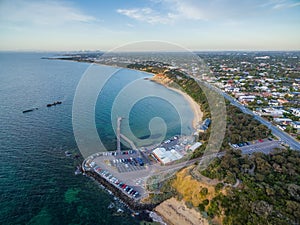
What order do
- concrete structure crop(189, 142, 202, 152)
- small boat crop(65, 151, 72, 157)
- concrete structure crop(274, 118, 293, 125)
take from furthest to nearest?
concrete structure crop(274, 118, 293, 125) < concrete structure crop(189, 142, 202, 152) < small boat crop(65, 151, 72, 157)

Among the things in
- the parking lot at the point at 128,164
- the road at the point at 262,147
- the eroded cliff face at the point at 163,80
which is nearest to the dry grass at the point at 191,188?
the parking lot at the point at 128,164

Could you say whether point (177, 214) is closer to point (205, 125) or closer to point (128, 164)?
point (128, 164)

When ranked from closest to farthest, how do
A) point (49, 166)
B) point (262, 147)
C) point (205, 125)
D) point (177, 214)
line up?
1. point (177, 214)
2. point (49, 166)
3. point (262, 147)
4. point (205, 125)

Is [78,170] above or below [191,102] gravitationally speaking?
below

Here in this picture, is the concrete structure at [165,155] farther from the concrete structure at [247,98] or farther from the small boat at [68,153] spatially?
the concrete structure at [247,98]

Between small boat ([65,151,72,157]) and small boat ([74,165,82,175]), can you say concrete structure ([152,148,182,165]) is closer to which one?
small boat ([74,165,82,175])

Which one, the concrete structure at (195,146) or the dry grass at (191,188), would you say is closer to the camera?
the dry grass at (191,188)

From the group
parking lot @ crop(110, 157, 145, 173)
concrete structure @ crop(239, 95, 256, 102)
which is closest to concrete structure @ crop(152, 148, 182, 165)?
parking lot @ crop(110, 157, 145, 173)

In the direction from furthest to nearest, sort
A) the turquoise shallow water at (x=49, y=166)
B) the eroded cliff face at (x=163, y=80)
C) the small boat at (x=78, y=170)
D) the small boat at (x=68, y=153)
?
the eroded cliff face at (x=163, y=80) → the small boat at (x=68, y=153) → the small boat at (x=78, y=170) → the turquoise shallow water at (x=49, y=166)

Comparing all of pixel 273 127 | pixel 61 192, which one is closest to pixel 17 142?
pixel 61 192

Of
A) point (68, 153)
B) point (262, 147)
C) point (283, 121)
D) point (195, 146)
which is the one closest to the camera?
point (68, 153)

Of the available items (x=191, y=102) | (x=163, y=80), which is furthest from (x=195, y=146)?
(x=163, y=80)

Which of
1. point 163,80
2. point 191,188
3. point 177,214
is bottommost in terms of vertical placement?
point 177,214
